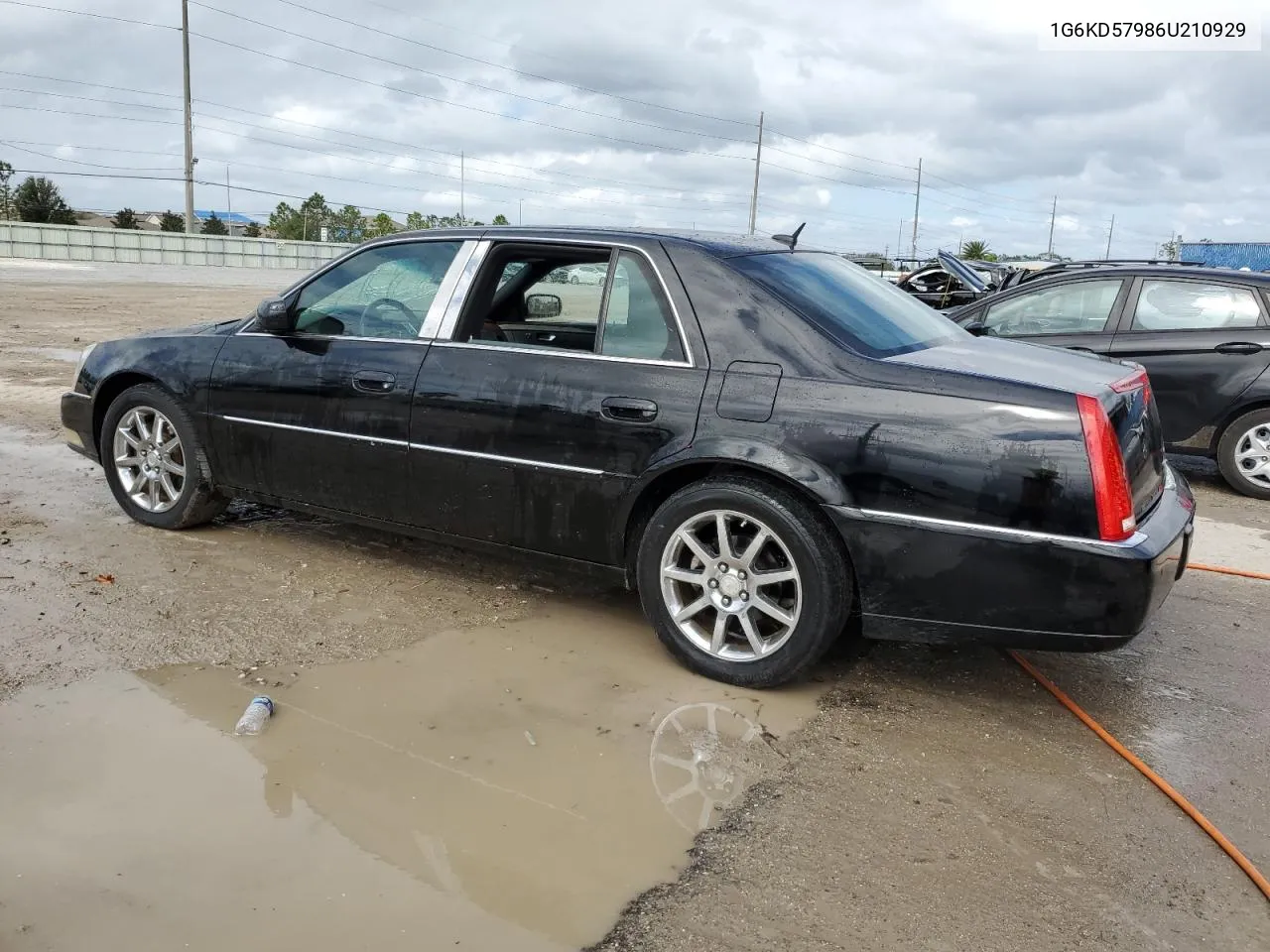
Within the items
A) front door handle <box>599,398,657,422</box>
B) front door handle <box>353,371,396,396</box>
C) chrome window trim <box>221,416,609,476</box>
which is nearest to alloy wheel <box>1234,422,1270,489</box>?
front door handle <box>599,398,657,422</box>

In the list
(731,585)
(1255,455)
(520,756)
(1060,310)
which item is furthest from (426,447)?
(1255,455)

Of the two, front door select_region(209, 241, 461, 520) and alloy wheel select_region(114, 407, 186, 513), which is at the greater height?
front door select_region(209, 241, 461, 520)

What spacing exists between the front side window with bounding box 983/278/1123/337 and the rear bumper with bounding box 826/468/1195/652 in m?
4.47

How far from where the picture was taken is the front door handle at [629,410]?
392 centimetres

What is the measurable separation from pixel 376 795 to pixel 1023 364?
267cm

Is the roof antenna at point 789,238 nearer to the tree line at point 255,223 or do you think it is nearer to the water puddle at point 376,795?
the water puddle at point 376,795

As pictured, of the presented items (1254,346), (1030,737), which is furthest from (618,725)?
(1254,346)

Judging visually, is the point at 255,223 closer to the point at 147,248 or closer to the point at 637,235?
the point at 147,248

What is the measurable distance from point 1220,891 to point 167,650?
356 cm

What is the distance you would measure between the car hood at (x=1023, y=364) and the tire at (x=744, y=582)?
0.72 meters

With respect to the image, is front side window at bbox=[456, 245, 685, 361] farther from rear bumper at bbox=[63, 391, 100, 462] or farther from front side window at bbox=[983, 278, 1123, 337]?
front side window at bbox=[983, 278, 1123, 337]

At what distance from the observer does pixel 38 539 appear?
528 centimetres

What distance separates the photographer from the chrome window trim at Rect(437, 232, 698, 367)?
3.94 m

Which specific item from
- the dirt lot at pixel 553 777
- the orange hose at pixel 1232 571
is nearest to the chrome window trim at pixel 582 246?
the dirt lot at pixel 553 777
